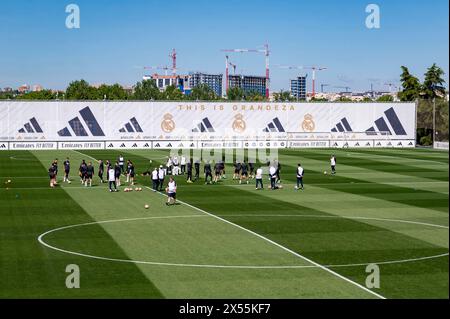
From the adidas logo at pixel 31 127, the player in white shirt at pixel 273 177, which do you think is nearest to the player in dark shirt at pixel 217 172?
the player in white shirt at pixel 273 177

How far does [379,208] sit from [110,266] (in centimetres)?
2025

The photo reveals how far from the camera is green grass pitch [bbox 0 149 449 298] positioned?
20891mm

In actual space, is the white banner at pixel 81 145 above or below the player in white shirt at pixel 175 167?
above

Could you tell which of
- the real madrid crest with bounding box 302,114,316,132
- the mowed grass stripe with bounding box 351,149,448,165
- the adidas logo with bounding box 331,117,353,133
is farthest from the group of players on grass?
the adidas logo with bounding box 331,117,353,133

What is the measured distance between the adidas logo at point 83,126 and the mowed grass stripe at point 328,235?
57287 mm

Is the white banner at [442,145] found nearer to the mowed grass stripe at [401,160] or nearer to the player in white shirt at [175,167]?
the mowed grass stripe at [401,160]

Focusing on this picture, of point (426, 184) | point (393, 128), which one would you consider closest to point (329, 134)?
point (393, 128)

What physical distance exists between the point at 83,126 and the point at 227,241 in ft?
236

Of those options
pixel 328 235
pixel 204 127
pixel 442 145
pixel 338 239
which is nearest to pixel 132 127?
pixel 204 127

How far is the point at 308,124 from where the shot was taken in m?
107

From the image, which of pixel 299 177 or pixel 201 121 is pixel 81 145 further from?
pixel 299 177

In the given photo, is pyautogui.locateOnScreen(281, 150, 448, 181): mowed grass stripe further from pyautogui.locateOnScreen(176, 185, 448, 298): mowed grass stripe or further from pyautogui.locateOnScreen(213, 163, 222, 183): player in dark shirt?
pyautogui.locateOnScreen(176, 185, 448, 298): mowed grass stripe

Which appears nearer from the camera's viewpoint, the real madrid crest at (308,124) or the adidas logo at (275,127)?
the adidas logo at (275,127)

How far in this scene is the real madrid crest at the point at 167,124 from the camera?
100750 millimetres
